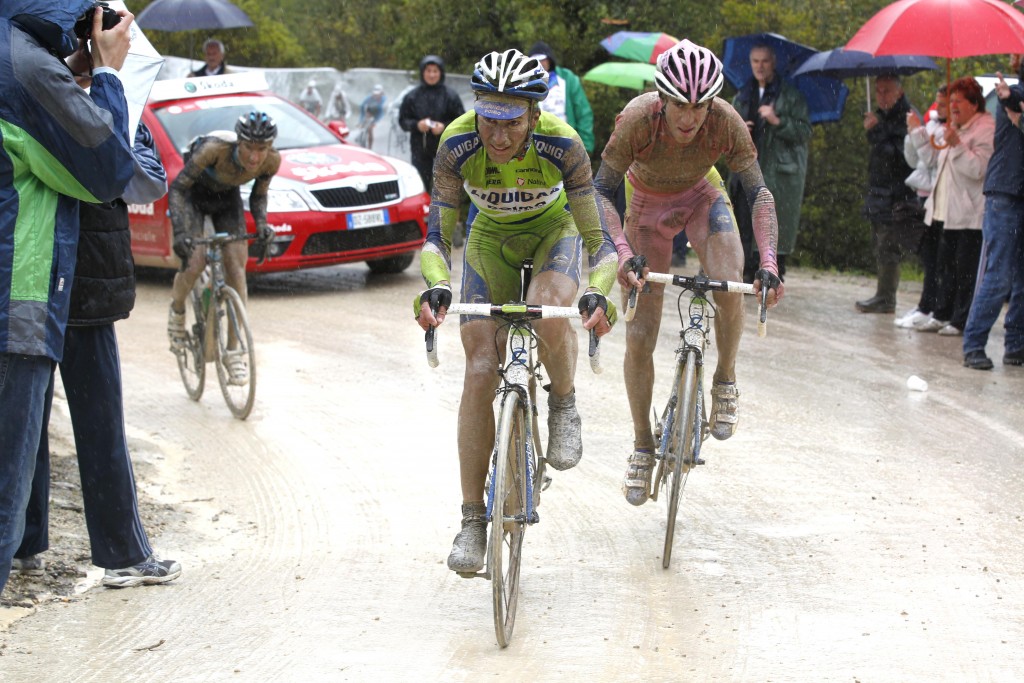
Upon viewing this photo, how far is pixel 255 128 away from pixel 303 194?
4677 millimetres

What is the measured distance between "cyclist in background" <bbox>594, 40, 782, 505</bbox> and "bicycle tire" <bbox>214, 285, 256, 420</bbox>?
3.18 metres

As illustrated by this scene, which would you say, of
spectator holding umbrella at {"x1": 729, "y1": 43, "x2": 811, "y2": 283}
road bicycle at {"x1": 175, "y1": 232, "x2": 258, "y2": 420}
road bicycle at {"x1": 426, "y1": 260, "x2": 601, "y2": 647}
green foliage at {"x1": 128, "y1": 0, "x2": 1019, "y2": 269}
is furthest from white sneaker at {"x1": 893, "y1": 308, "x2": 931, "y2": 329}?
road bicycle at {"x1": 426, "y1": 260, "x2": 601, "y2": 647}

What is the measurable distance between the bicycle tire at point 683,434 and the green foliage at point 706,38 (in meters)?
10.3

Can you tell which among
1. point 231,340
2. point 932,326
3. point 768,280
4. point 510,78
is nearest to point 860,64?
point 932,326

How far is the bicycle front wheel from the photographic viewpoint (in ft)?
15.8

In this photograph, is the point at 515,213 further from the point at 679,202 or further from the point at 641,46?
the point at 641,46

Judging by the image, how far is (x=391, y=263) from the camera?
14617mm

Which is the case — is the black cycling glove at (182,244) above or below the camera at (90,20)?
below

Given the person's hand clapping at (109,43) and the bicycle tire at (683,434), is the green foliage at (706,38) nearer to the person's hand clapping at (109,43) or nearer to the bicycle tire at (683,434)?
the bicycle tire at (683,434)

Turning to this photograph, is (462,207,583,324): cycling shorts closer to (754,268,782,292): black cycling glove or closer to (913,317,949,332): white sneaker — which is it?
(754,268,782,292): black cycling glove

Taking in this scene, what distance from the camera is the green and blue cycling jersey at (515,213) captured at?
213 inches

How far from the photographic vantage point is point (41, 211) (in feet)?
14.7

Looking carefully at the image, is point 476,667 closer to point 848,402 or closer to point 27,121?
point 27,121

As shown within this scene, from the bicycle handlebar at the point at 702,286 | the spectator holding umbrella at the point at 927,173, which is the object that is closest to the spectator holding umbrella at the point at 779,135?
the spectator holding umbrella at the point at 927,173
